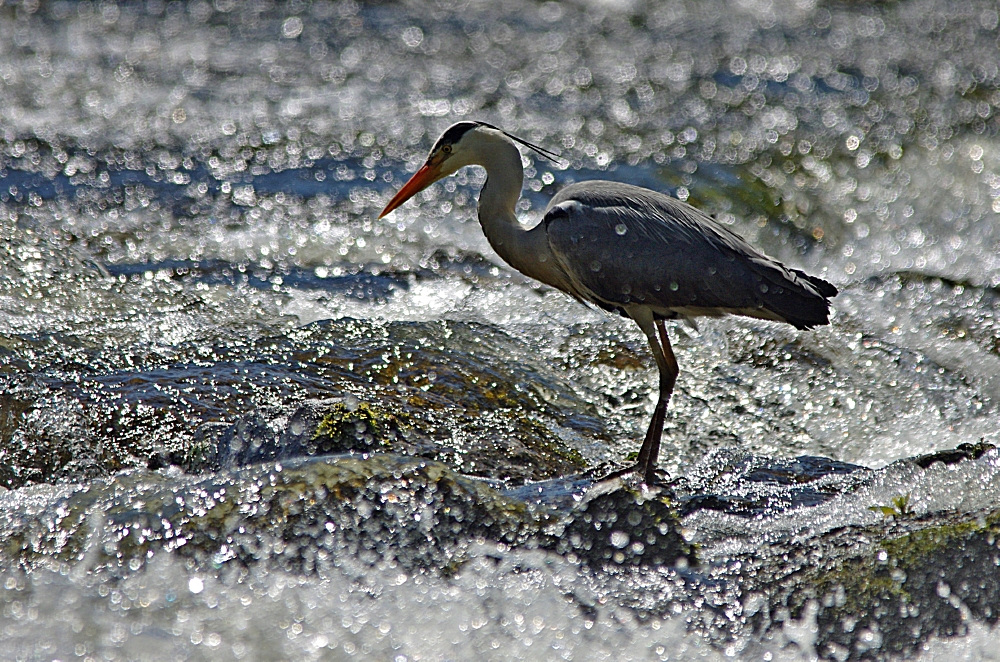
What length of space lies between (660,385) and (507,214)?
3.65 feet

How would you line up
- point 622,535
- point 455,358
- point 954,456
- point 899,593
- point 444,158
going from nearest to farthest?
point 899,593
point 622,535
point 954,456
point 444,158
point 455,358

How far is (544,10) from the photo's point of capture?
1279 centimetres

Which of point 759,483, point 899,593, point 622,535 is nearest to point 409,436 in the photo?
point 622,535

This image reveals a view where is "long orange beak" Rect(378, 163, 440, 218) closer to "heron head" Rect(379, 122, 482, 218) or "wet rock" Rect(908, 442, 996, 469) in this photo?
"heron head" Rect(379, 122, 482, 218)

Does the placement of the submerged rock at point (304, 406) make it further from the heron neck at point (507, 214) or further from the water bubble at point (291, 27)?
the water bubble at point (291, 27)

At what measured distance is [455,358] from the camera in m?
5.52

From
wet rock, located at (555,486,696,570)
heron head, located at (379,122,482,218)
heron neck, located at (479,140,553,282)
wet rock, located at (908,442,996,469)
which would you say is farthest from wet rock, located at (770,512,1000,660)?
heron head, located at (379,122,482,218)

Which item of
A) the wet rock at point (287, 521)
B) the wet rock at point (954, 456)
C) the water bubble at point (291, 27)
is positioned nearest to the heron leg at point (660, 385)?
the wet rock at point (287, 521)

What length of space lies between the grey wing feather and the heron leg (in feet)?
0.54

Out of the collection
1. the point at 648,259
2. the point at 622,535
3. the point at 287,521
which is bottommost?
the point at 287,521

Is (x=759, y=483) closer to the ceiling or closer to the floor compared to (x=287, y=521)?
closer to the ceiling

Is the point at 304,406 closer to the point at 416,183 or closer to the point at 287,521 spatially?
the point at 287,521

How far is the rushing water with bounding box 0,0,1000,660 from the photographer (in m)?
3.40

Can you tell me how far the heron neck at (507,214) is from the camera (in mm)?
5078
